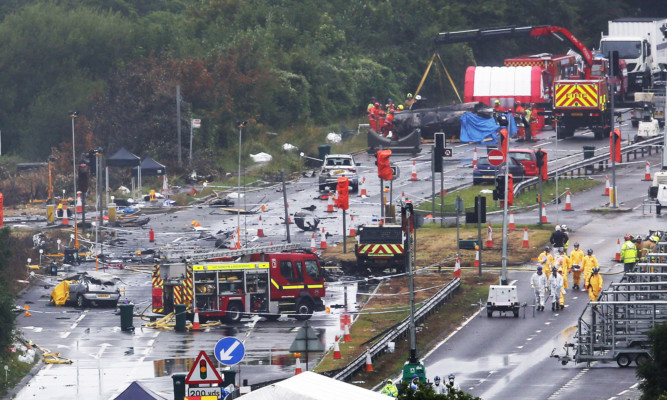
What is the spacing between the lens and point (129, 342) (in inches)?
1560

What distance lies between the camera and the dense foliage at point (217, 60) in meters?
73.0

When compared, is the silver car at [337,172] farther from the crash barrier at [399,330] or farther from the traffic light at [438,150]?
the crash barrier at [399,330]

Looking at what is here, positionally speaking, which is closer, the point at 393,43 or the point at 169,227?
the point at 169,227

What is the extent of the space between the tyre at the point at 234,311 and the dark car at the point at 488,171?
795 inches

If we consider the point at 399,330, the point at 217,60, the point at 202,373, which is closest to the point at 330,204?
the point at 399,330

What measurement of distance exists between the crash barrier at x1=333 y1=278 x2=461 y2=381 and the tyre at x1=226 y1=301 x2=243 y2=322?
15.5 ft

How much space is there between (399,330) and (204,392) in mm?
15161

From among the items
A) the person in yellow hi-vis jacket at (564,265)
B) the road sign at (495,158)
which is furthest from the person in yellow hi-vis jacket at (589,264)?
A: the road sign at (495,158)

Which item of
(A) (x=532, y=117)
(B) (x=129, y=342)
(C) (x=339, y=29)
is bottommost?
(B) (x=129, y=342)

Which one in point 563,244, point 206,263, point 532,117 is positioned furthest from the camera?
point 532,117

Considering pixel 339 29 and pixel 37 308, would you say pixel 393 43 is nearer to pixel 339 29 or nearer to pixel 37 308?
pixel 339 29

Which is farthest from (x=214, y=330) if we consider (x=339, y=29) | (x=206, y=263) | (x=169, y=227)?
(x=339, y=29)

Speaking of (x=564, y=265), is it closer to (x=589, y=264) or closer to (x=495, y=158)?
(x=589, y=264)

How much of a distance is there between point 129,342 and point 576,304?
12042 millimetres
